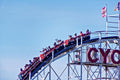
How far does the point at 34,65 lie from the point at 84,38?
6.00 m

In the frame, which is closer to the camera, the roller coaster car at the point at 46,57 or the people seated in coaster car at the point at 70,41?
the roller coaster car at the point at 46,57

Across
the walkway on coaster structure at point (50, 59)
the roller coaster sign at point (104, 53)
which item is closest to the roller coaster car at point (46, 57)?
the walkway on coaster structure at point (50, 59)

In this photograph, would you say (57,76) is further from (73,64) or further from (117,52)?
(117,52)

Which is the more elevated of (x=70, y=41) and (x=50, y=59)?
(x=70, y=41)

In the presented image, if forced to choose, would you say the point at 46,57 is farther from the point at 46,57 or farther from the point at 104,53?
the point at 104,53

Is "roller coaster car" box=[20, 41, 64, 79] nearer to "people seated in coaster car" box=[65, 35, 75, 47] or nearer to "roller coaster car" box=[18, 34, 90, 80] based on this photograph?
"roller coaster car" box=[18, 34, 90, 80]

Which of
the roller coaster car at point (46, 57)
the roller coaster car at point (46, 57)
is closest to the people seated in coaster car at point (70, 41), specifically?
the roller coaster car at point (46, 57)

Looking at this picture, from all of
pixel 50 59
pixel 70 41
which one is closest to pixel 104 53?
pixel 70 41

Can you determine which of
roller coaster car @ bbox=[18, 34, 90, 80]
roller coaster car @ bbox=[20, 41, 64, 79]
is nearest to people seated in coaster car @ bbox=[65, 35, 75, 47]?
roller coaster car @ bbox=[18, 34, 90, 80]

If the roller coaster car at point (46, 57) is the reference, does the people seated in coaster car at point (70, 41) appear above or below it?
above

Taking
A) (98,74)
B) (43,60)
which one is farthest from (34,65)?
(98,74)

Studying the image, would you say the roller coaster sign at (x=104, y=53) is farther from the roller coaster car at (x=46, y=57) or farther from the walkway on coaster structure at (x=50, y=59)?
the roller coaster car at (x=46, y=57)

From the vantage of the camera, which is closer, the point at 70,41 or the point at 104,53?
the point at 70,41

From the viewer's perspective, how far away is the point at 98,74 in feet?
154
